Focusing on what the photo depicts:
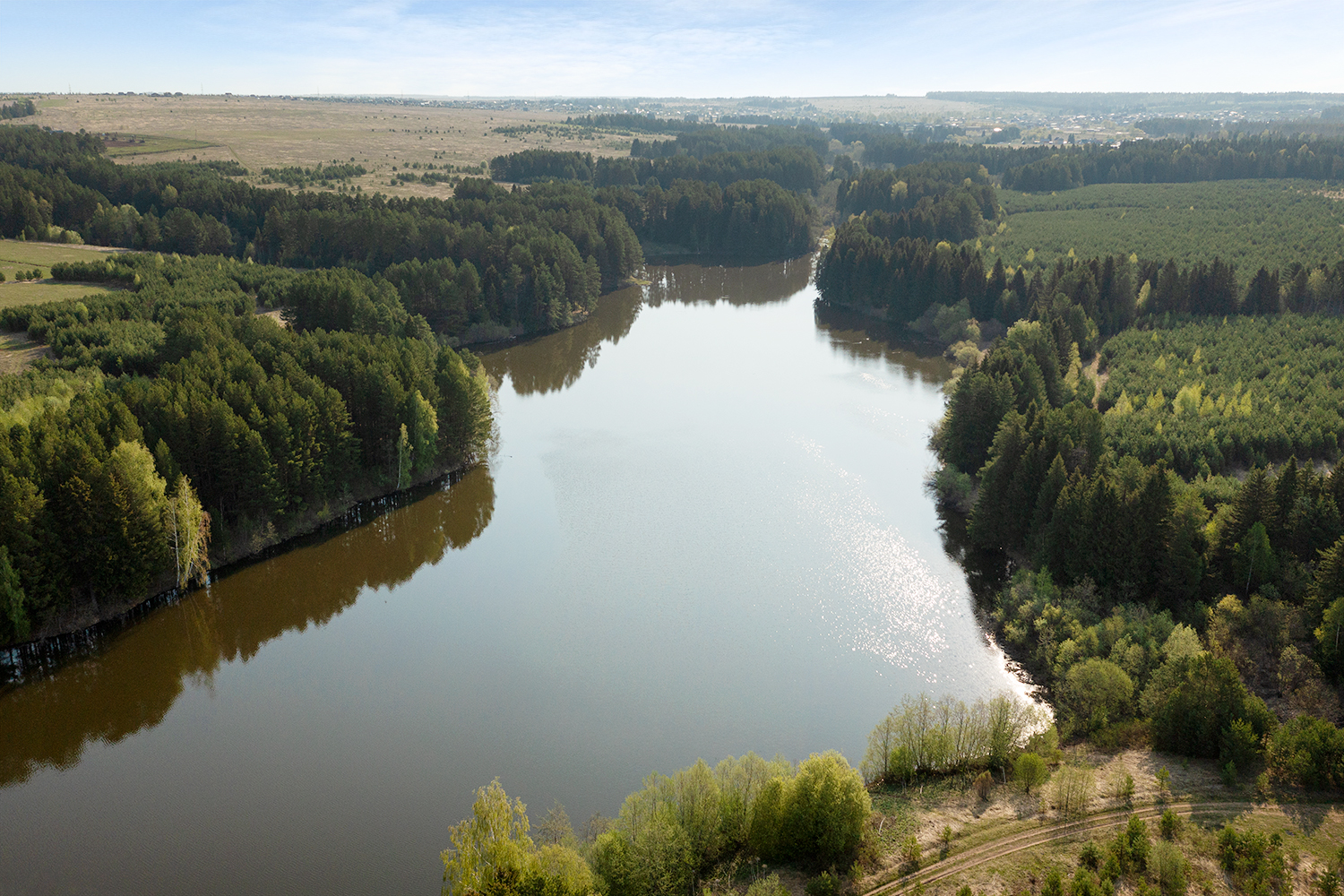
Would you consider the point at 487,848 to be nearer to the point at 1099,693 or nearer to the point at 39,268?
the point at 1099,693

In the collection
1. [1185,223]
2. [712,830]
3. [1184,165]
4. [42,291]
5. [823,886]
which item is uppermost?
[1184,165]

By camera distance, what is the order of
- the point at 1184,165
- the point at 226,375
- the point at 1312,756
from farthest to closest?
the point at 1184,165 → the point at 226,375 → the point at 1312,756

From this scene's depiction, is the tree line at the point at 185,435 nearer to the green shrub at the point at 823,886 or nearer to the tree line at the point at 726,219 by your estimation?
the green shrub at the point at 823,886

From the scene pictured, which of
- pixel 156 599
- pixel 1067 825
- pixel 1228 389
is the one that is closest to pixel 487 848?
pixel 1067 825

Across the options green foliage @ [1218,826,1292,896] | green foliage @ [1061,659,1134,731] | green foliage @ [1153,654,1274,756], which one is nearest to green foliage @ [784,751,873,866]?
green foliage @ [1218,826,1292,896]

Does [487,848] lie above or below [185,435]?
below

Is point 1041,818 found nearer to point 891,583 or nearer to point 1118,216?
point 891,583

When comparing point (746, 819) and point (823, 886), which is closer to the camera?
point (823, 886)

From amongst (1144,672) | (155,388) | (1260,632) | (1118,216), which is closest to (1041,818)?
(1144,672)

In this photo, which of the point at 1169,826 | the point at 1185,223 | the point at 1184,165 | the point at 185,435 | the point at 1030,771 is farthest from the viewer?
the point at 1184,165
